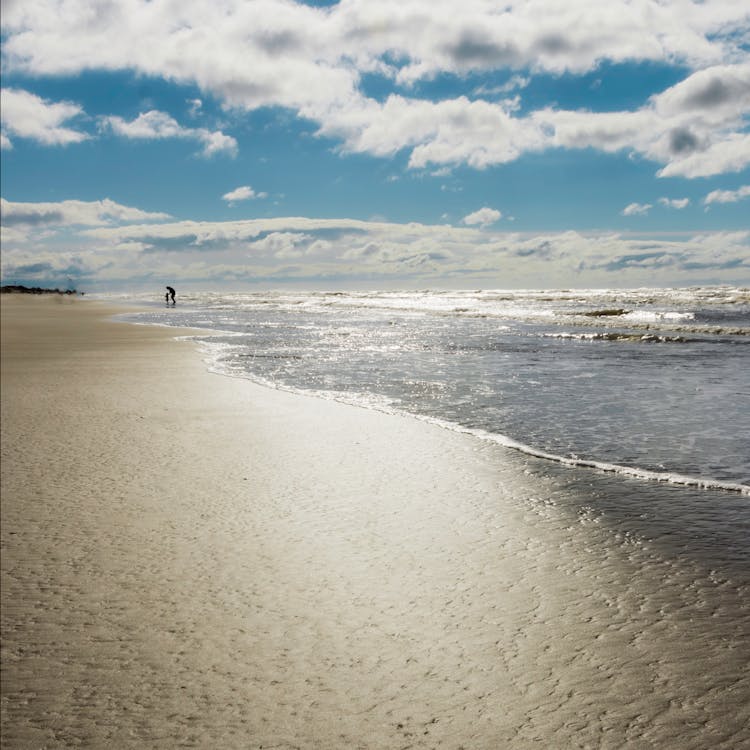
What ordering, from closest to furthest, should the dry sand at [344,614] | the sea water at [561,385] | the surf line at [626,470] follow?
the dry sand at [344,614] < the surf line at [626,470] < the sea water at [561,385]

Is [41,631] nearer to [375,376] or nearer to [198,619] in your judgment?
[198,619]

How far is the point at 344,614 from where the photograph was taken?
3.68 meters

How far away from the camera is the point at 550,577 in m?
4.18

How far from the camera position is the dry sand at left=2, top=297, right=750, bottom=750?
2801 mm

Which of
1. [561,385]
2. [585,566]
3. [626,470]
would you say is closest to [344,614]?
[585,566]

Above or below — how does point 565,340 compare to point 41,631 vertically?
above

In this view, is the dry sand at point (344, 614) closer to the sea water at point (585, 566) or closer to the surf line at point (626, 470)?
the sea water at point (585, 566)

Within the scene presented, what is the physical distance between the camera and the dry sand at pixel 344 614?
2801 mm

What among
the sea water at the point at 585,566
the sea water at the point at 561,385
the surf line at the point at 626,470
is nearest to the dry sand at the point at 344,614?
the sea water at the point at 585,566

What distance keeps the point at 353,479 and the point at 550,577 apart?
2487mm

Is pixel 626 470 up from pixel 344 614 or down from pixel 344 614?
up

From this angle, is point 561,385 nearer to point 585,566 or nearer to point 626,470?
point 626,470

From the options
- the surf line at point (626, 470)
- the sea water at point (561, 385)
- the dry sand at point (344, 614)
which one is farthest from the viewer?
the sea water at point (561, 385)

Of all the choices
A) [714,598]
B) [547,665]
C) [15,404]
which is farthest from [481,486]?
[15,404]
